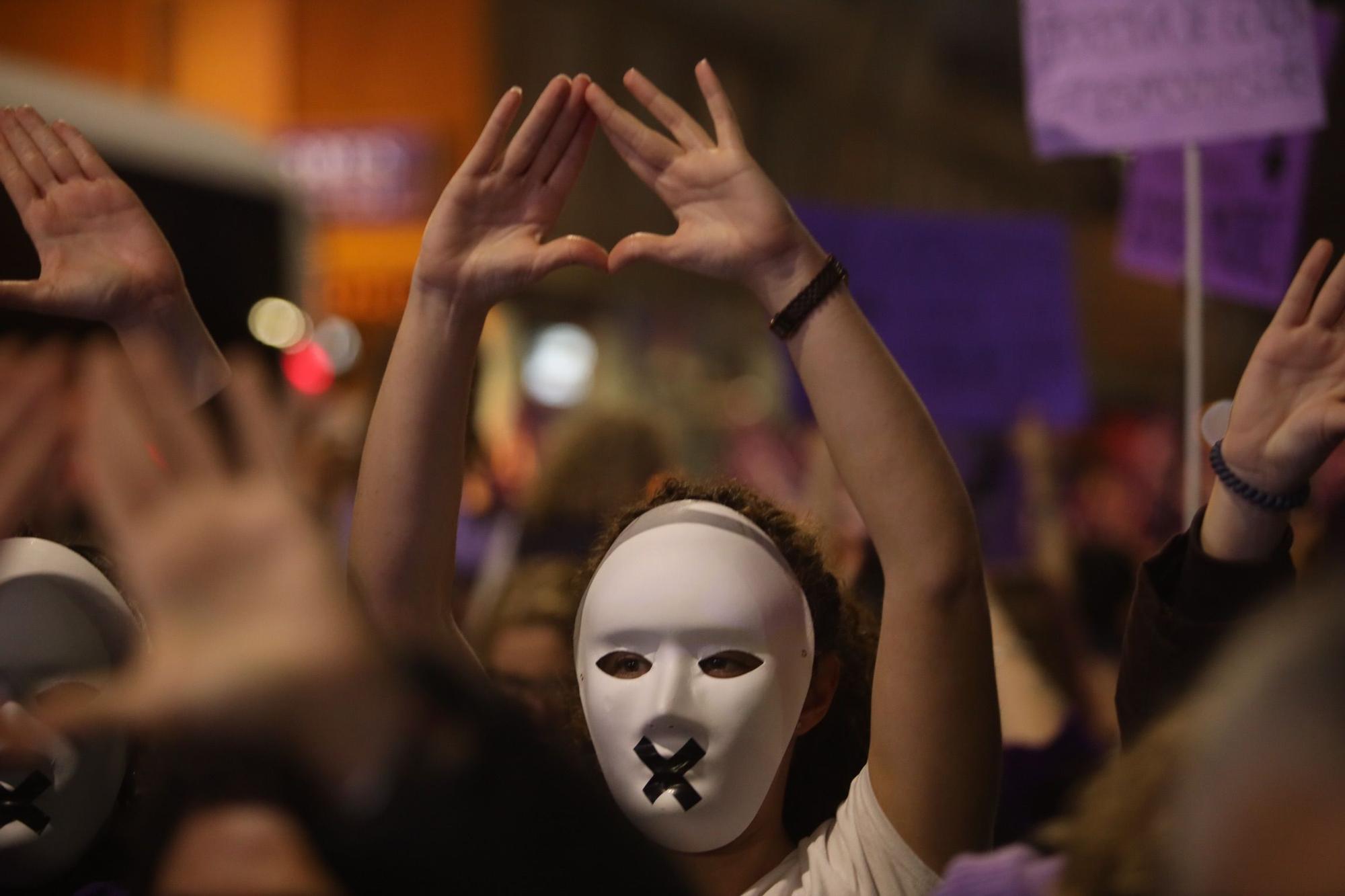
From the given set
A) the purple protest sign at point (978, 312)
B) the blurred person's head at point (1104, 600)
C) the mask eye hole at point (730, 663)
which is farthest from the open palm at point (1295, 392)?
the blurred person's head at point (1104, 600)

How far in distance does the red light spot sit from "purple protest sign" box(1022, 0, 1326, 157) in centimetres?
546

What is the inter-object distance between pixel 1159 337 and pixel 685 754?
15269 millimetres

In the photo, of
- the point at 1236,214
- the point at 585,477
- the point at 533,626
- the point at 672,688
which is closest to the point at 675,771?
the point at 672,688

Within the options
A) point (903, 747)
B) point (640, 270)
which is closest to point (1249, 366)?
point (903, 747)

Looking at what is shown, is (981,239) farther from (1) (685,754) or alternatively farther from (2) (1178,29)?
(1) (685,754)

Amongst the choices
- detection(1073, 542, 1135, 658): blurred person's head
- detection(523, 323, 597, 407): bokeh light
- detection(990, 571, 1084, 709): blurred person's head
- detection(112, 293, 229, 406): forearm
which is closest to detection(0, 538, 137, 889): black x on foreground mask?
detection(112, 293, 229, 406): forearm

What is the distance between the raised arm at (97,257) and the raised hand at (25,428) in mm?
386

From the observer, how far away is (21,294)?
1.75m

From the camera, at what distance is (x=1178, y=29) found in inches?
99.7

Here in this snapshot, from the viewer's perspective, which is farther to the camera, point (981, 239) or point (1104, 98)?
point (981, 239)

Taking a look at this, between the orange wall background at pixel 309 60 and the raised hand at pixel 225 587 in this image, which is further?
the orange wall background at pixel 309 60

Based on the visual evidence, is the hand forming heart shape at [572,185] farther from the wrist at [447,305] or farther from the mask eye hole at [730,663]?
the mask eye hole at [730,663]

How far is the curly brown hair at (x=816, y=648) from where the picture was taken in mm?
1722

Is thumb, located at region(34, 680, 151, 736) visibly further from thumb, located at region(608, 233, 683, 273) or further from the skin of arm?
the skin of arm
